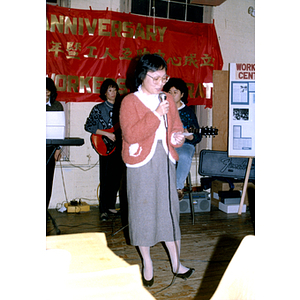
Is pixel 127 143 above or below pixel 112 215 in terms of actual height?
above

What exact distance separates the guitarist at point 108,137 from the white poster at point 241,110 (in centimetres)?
158

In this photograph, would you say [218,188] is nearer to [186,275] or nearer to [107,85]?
[107,85]

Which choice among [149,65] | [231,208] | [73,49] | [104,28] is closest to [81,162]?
[73,49]

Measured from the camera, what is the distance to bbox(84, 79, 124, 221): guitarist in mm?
4109

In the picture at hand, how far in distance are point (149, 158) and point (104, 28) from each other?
312 cm

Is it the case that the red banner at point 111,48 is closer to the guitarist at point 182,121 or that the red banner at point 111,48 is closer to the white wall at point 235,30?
the white wall at point 235,30

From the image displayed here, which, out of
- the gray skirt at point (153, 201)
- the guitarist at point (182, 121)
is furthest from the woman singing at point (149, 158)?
the guitarist at point (182, 121)

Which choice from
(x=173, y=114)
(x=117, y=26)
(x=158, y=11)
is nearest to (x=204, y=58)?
(x=158, y=11)

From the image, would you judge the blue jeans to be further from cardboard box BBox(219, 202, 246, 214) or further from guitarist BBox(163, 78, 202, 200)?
cardboard box BBox(219, 202, 246, 214)

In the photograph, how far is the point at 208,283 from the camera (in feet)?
7.23

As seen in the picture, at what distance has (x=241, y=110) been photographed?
430 centimetres

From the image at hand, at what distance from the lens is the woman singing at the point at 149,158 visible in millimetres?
1996
